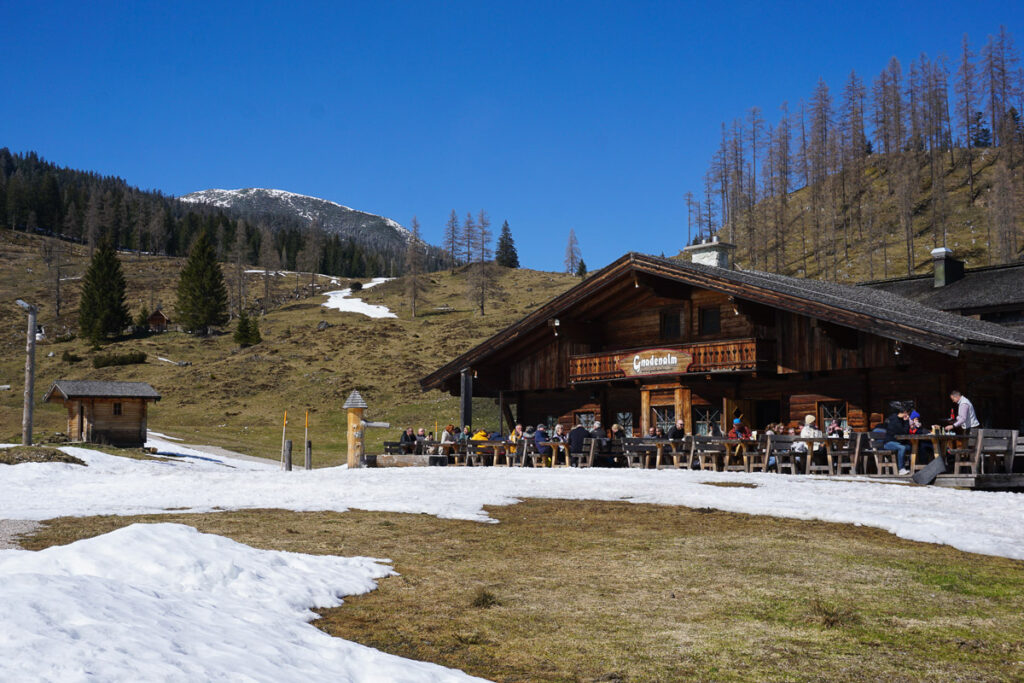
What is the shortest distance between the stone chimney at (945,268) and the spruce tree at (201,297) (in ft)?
267

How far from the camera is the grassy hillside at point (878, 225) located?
9481 cm

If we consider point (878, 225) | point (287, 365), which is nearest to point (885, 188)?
point (878, 225)

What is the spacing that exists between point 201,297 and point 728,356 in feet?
276

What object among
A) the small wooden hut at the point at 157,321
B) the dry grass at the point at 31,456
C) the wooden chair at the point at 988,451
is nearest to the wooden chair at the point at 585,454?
the wooden chair at the point at 988,451

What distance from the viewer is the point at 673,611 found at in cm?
742

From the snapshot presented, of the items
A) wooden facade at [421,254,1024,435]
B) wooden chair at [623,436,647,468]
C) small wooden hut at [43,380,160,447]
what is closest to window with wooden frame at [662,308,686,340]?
wooden facade at [421,254,1024,435]

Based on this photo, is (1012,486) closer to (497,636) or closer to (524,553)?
(524,553)

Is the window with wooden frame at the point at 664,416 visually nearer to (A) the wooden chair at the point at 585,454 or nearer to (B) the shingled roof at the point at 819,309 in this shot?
(B) the shingled roof at the point at 819,309

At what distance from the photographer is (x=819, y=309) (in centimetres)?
2455

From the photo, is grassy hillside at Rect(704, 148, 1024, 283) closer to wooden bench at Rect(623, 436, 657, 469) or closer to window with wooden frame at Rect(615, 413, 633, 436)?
window with wooden frame at Rect(615, 413, 633, 436)

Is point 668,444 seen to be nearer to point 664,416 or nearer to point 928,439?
point 928,439

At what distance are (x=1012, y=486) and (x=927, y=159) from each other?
115243 millimetres

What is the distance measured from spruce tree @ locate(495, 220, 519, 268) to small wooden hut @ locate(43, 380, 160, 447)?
11198cm

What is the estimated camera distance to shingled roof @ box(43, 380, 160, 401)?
4153cm
